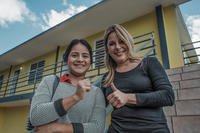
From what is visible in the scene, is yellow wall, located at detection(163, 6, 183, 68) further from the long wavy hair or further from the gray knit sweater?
the gray knit sweater

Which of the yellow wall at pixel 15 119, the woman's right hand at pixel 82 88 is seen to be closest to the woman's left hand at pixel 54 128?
the woman's right hand at pixel 82 88

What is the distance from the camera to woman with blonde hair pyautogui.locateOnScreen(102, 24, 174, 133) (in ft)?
3.68

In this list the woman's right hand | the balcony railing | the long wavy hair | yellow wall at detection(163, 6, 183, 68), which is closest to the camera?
the woman's right hand

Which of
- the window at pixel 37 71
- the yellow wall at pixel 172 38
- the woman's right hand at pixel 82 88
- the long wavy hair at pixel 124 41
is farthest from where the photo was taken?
the window at pixel 37 71

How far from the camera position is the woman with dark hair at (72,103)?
3.63 ft

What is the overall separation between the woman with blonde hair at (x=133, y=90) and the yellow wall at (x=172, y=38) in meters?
4.03

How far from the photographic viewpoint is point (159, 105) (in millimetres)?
1141

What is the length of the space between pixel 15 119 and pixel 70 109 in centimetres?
923

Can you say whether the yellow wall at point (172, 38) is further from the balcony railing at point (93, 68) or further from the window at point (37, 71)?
the window at point (37, 71)

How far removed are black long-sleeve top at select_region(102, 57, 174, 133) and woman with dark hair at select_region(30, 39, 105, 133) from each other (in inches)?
6.2

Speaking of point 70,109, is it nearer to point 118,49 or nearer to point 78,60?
point 78,60

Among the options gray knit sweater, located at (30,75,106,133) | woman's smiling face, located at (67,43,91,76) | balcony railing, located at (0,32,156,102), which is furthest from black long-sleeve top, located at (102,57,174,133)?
balcony railing, located at (0,32,156,102)

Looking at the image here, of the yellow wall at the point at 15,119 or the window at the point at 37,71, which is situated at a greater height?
the window at the point at 37,71

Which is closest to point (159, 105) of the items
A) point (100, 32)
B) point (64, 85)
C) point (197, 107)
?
point (64, 85)
